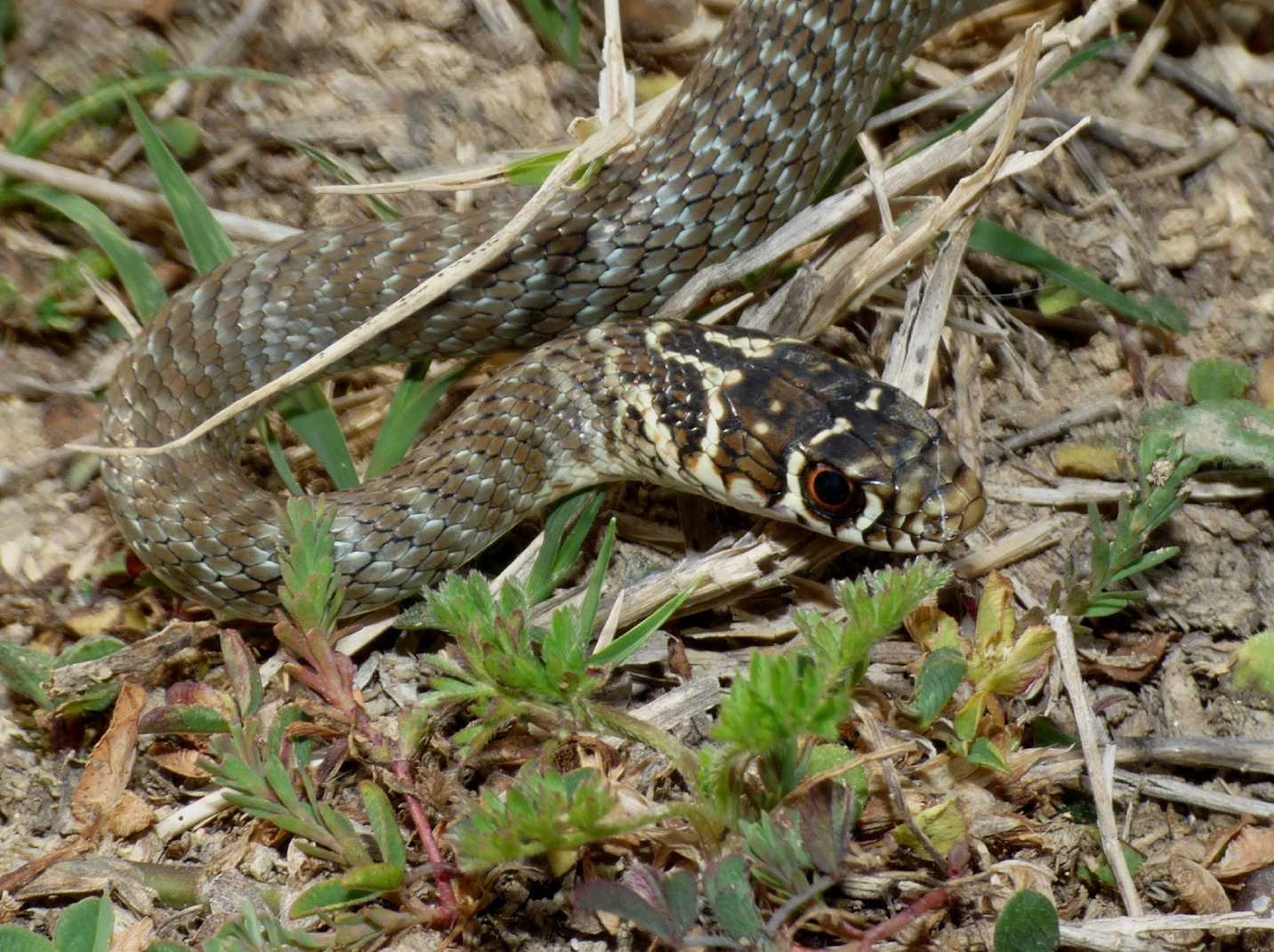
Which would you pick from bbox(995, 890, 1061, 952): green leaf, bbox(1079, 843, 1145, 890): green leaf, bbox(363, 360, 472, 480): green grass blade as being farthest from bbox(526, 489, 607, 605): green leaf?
bbox(1079, 843, 1145, 890): green leaf

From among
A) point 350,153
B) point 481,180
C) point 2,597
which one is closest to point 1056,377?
point 481,180

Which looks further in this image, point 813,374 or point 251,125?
point 251,125

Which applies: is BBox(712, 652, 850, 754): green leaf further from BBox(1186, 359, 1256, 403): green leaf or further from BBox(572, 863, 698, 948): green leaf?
BBox(1186, 359, 1256, 403): green leaf

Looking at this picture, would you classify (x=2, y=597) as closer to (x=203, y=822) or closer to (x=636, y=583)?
(x=203, y=822)

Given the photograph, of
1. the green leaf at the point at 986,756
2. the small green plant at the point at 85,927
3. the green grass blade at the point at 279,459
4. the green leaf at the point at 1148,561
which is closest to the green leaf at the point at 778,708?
the green leaf at the point at 986,756

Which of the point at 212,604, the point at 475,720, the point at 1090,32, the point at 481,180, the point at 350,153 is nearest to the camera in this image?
the point at 475,720

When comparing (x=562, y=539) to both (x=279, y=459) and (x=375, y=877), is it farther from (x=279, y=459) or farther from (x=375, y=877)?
(x=375, y=877)
